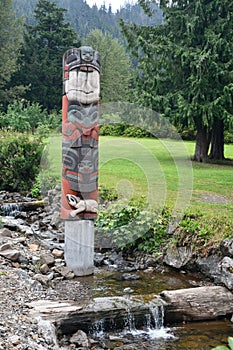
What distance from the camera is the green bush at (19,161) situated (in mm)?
14359

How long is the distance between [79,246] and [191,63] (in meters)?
9.96

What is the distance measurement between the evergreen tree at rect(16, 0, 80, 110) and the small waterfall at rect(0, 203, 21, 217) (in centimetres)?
2334

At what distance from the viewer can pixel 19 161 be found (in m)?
14.3

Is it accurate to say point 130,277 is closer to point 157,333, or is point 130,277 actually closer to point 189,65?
point 157,333

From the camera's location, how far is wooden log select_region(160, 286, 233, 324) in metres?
5.82

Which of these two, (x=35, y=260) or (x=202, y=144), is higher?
(x=202, y=144)

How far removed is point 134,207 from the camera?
28.5 ft

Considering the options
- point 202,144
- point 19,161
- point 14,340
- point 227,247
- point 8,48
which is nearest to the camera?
point 14,340

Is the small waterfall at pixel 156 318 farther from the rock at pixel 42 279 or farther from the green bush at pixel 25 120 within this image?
the green bush at pixel 25 120

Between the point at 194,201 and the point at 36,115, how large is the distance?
18175 millimetres

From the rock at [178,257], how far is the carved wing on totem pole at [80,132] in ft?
5.22

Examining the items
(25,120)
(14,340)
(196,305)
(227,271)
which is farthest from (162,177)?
(25,120)

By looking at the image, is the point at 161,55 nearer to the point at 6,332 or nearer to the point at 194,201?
the point at 194,201

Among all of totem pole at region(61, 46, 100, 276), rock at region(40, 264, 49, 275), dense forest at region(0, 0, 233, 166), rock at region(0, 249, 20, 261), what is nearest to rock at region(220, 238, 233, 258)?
totem pole at region(61, 46, 100, 276)
